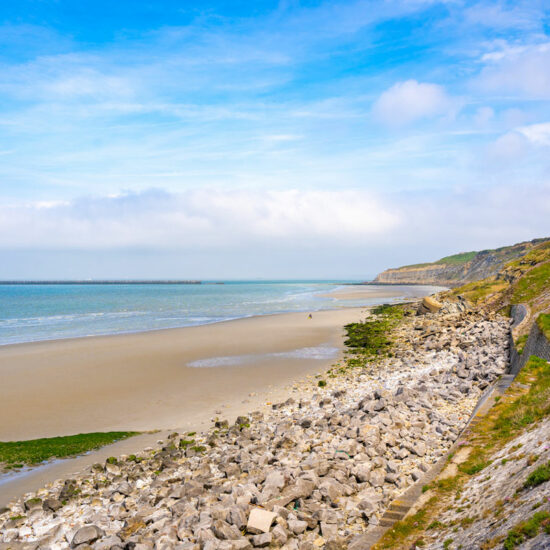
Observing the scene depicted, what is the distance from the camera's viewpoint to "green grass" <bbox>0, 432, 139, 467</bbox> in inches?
540

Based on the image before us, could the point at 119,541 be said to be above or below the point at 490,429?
below

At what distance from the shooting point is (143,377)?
2445 centimetres

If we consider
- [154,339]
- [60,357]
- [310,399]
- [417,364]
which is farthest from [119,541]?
[154,339]

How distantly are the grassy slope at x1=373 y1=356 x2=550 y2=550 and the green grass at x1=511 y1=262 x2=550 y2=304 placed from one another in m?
24.8

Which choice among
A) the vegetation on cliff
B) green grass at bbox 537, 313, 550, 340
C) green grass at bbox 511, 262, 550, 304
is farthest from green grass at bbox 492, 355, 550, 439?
green grass at bbox 511, 262, 550, 304

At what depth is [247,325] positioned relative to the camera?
46.9 meters

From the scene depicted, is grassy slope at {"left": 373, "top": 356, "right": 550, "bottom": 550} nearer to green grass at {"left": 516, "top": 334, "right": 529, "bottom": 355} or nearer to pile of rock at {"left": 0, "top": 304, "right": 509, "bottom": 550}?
pile of rock at {"left": 0, "top": 304, "right": 509, "bottom": 550}

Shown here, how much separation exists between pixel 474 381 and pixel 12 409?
2091cm

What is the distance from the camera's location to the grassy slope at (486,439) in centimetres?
677

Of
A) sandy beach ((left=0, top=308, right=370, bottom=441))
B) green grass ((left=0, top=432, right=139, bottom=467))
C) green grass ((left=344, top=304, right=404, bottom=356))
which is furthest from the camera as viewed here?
green grass ((left=344, top=304, right=404, bottom=356))

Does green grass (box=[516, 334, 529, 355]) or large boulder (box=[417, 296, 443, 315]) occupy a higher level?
green grass (box=[516, 334, 529, 355])

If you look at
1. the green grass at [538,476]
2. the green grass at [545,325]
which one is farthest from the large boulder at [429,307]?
the green grass at [538,476]

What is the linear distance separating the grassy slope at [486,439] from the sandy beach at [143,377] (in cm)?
1031

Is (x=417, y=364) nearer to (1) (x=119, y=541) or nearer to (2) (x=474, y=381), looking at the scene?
(2) (x=474, y=381)
